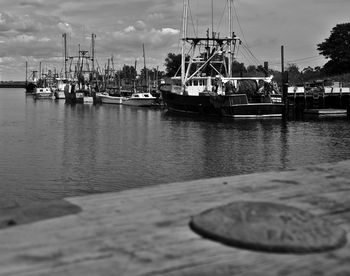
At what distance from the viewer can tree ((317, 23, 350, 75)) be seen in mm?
99463

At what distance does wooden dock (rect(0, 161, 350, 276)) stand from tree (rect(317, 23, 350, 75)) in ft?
322

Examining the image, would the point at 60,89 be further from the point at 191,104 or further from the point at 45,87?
the point at 191,104

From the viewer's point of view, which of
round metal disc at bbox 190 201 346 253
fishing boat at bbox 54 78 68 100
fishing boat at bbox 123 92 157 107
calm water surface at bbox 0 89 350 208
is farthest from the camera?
fishing boat at bbox 54 78 68 100

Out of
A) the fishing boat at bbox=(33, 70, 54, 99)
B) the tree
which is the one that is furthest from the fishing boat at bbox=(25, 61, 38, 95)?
the tree

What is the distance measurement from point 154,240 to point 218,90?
57112 millimetres

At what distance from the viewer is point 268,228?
4.58 meters

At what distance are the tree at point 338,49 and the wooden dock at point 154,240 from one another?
322 ft

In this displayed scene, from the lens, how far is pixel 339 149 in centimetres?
3045

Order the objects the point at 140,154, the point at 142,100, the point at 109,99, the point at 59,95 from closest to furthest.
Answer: the point at 140,154, the point at 142,100, the point at 109,99, the point at 59,95

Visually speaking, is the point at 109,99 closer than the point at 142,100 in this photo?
No

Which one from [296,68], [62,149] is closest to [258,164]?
[62,149]

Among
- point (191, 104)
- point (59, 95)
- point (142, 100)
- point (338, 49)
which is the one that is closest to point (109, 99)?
point (142, 100)

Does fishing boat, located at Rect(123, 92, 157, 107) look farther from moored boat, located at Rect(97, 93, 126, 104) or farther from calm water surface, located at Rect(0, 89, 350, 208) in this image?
calm water surface, located at Rect(0, 89, 350, 208)

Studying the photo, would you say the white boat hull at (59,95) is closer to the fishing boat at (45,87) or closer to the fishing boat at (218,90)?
the fishing boat at (45,87)
